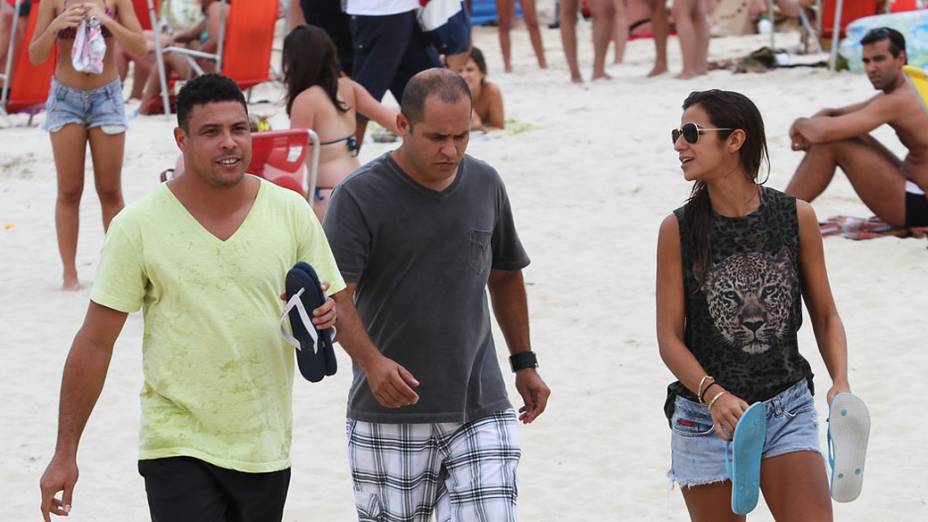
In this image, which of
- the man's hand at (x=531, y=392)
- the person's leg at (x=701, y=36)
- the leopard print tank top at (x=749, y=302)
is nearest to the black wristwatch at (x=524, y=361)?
the man's hand at (x=531, y=392)

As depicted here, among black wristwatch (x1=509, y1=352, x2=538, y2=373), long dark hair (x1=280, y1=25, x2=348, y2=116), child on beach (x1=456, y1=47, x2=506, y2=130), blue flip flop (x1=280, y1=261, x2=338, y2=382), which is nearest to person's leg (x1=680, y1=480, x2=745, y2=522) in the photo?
black wristwatch (x1=509, y1=352, x2=538, y2=373)

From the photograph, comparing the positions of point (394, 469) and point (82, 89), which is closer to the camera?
point (394, 469)

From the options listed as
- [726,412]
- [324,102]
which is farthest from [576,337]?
[726,412]

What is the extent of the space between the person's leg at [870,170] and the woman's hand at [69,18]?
3.74 meters

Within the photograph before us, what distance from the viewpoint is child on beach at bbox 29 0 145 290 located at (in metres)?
6.44

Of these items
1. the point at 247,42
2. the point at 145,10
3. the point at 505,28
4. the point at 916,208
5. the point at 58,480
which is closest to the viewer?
the point at 58,480

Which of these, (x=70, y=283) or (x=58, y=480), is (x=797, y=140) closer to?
(x=70, y=283)

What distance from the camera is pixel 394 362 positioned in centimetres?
307

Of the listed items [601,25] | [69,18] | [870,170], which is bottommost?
[601,25]

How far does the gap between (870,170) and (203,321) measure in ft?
17.5

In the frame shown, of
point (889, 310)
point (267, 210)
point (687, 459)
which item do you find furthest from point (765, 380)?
point (889, 310)

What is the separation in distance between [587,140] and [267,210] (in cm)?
771

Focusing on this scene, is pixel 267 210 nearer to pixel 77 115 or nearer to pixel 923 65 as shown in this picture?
pixel 77 115

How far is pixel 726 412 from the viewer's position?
116 inches
